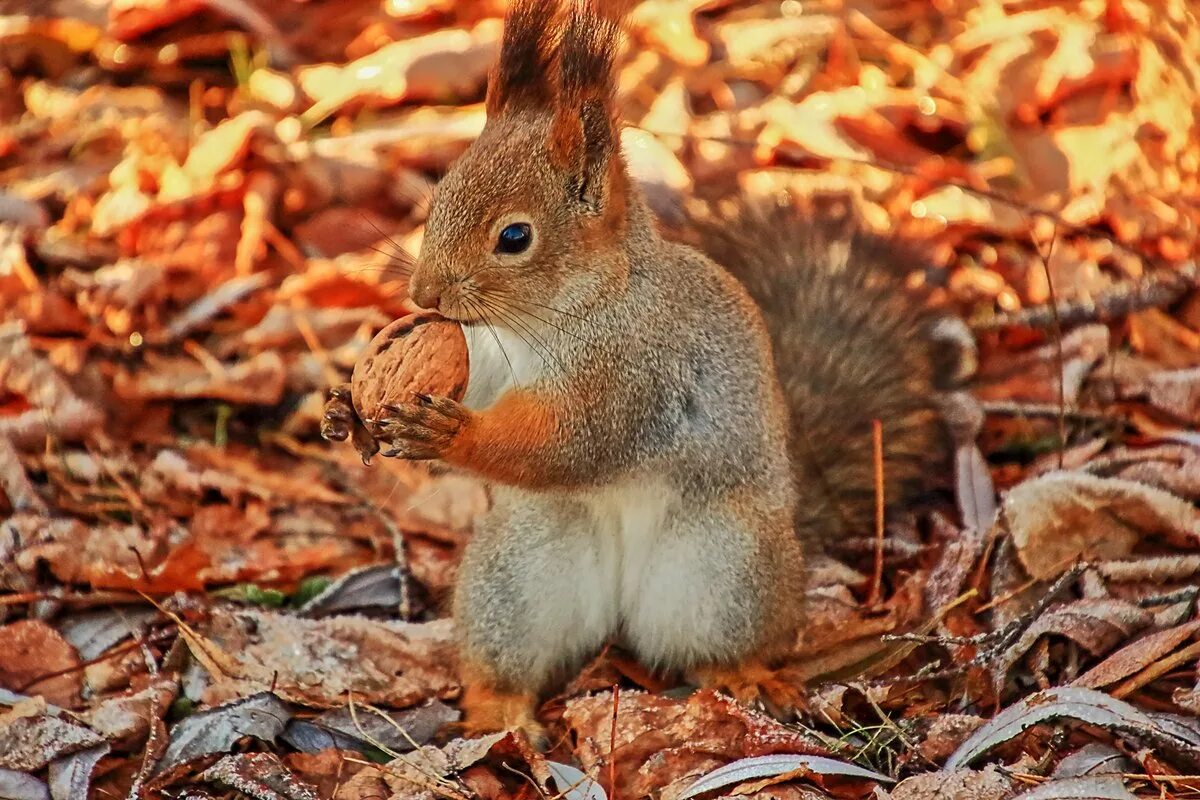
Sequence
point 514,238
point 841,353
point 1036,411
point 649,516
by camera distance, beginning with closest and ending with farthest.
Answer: point 514,238 < point 649,516 < point 841,353 < point 1036,411

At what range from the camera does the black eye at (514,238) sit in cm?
252

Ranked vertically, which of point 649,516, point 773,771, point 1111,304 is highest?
point 1111,304

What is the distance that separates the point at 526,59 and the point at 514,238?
13.9 inches

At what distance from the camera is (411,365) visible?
2.54 meters

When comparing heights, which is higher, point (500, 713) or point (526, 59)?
point (526, 59)

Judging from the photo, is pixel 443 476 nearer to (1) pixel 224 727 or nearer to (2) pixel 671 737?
(1) pixel 224 727

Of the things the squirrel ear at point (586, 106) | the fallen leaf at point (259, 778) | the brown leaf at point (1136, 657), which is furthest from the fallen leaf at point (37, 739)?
the brown leaf at point (1136, 657)

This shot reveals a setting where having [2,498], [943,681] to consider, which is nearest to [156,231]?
[2,498]

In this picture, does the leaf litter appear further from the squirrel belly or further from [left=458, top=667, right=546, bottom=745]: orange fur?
the squirrel belly

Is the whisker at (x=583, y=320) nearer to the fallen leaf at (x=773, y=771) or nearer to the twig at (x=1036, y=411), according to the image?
the fallen leaf at (x=773, y=771)

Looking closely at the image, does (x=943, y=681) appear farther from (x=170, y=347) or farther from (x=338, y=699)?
(x=170, y=347)

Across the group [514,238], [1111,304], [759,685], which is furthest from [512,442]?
[1111,304]

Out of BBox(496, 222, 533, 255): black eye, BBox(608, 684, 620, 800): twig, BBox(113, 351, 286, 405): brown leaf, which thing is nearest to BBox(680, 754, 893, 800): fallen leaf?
BBox(608, 684, 620, 800): twig

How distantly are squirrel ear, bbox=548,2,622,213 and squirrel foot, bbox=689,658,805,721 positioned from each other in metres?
0.96
